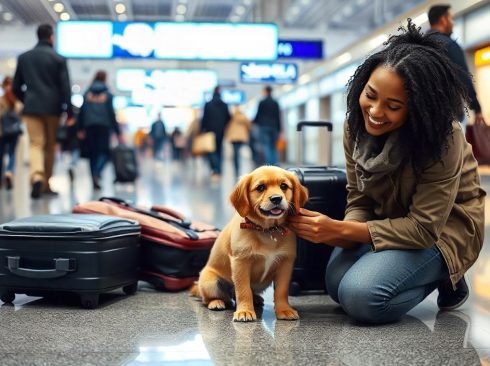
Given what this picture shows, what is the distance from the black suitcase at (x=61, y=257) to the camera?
3574 mm

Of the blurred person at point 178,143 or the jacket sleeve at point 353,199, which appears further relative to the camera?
the blurred person at point 178,143

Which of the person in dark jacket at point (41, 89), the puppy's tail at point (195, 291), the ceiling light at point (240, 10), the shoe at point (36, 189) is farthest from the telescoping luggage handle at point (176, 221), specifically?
the ceiling light at point (240, 10)

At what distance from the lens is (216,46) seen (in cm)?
1416

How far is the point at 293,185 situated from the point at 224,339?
0.75 m

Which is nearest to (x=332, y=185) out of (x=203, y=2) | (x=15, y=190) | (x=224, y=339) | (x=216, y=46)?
(x=224, y=339)

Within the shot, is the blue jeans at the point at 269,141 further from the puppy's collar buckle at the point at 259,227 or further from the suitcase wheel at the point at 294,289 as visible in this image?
the puppy's collar buckle at the point at 259,227

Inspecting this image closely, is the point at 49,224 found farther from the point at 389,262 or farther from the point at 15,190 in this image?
the point at 15,190

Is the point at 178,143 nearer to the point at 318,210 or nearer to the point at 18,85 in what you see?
the point at 18,85

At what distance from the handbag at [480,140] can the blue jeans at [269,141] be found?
10.4 metres

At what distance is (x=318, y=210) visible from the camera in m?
3.97

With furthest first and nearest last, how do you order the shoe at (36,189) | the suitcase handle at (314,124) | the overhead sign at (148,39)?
the overhead sign at (148,39) < the shoe at (36,189) < the suitcase handle at (314,124)

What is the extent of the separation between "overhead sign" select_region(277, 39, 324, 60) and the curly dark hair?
1336 centimetres

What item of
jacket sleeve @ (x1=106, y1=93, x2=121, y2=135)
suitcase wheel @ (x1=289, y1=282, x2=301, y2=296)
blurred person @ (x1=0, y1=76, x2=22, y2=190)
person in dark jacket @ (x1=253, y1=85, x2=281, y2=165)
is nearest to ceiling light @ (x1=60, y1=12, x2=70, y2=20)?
blurred person @ (x1=0, y1=76, x2=22, y2=190)

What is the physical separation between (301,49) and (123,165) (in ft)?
19.5
